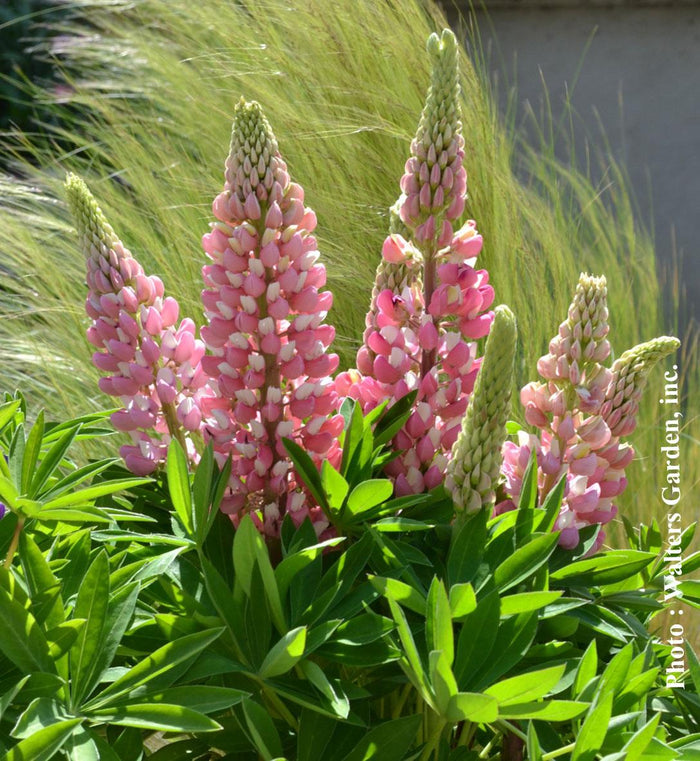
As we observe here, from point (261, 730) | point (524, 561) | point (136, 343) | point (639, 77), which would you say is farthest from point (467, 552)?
point (639, 77)

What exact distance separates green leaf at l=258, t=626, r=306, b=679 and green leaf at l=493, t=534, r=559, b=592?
0.12m

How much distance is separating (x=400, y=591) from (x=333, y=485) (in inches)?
3.8

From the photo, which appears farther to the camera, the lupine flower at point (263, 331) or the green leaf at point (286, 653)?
the lupine flower at point (263, 331)

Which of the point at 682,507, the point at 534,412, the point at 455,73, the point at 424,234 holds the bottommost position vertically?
the point at 682,507

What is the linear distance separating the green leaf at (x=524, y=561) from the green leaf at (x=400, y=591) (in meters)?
0.05

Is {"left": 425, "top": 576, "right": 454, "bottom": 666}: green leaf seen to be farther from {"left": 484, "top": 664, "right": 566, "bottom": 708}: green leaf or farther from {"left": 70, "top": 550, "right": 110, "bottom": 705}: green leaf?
{"left": 70, "top": 550, "right": 110, "bottom": 705}: green leaf

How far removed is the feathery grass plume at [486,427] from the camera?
1.69ft

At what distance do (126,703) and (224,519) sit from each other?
149 mm

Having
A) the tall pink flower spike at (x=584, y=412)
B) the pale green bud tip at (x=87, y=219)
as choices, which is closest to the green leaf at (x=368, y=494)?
the tall pink flower spike at (x=584, y=412)

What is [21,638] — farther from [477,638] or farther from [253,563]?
[477,638]

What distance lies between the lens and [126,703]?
48cm

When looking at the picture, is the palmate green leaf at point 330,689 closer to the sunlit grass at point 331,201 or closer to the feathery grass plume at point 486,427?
the feathery grass plume at point 486,427

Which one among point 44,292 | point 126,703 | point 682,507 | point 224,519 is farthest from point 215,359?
point 682,507

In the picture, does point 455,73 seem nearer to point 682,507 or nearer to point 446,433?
point 446,433
